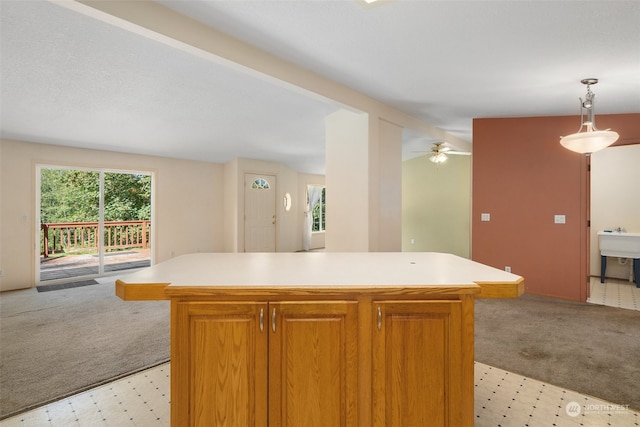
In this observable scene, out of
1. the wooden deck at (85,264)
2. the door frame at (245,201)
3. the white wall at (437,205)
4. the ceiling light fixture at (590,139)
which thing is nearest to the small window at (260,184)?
the door frame at (245,201)

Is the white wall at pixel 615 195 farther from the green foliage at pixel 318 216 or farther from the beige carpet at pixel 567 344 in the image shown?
the green foliage at pixel 318 216

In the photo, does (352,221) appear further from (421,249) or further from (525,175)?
(421,249)

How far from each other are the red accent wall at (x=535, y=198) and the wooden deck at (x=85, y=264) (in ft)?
21.7

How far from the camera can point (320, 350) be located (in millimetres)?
1333

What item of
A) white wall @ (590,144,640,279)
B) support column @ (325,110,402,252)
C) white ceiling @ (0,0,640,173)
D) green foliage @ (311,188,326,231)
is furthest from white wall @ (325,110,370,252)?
green foliage @ (311,188,326,231)

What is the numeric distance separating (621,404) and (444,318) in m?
1.62

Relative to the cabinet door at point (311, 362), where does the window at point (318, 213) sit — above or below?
above

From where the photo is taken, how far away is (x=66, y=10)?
2070mm

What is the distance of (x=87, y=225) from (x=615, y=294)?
381 inches

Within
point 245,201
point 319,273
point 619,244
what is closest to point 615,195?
point 619,244

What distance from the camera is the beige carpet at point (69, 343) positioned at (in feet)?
6.99

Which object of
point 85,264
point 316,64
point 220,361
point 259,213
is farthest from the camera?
point 259,213

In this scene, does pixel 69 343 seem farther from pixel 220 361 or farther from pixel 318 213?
pixel 318 213

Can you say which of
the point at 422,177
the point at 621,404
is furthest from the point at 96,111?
the point at 422,177
